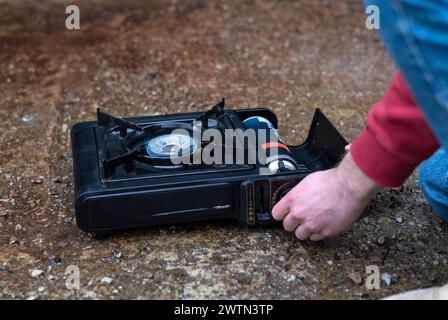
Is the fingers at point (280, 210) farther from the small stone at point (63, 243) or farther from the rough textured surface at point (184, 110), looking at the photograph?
the small stone at point (63, 243)

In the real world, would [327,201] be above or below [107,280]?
above

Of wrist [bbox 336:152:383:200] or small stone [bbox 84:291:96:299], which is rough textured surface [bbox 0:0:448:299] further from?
wrist [bbox 336:152:383:200]

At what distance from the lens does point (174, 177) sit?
4.87ft

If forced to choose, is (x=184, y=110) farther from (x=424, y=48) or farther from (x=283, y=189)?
(x=424, y=48)

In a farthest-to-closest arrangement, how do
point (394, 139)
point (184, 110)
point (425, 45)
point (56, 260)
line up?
1. point (184, 110)
2. point (56, 260)
3. point (394, 139)
4. point (425, 45)

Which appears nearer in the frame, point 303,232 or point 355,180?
point 355,180

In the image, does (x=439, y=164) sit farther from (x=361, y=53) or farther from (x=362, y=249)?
(x=361, y=53)

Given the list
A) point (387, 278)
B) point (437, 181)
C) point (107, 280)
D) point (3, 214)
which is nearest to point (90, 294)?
point (107, 280)

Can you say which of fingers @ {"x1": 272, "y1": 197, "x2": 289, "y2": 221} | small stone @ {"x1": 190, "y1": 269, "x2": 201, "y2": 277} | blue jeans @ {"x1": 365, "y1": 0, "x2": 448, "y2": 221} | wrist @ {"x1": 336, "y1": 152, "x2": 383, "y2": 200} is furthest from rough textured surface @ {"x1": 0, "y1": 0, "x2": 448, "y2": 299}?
blue jeans @ {"x1": 365, "y1": 0, "x2": 448, "y2": 221}

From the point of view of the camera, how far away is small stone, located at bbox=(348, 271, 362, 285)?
145 centimetres

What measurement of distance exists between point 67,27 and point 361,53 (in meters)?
1.26

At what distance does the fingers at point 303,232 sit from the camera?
4.57 feet

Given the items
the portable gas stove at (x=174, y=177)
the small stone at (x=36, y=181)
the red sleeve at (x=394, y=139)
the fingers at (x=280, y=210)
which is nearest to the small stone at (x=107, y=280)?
the portable gas stove at (x=174, y=177)

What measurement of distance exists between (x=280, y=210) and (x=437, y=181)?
1.33ft
